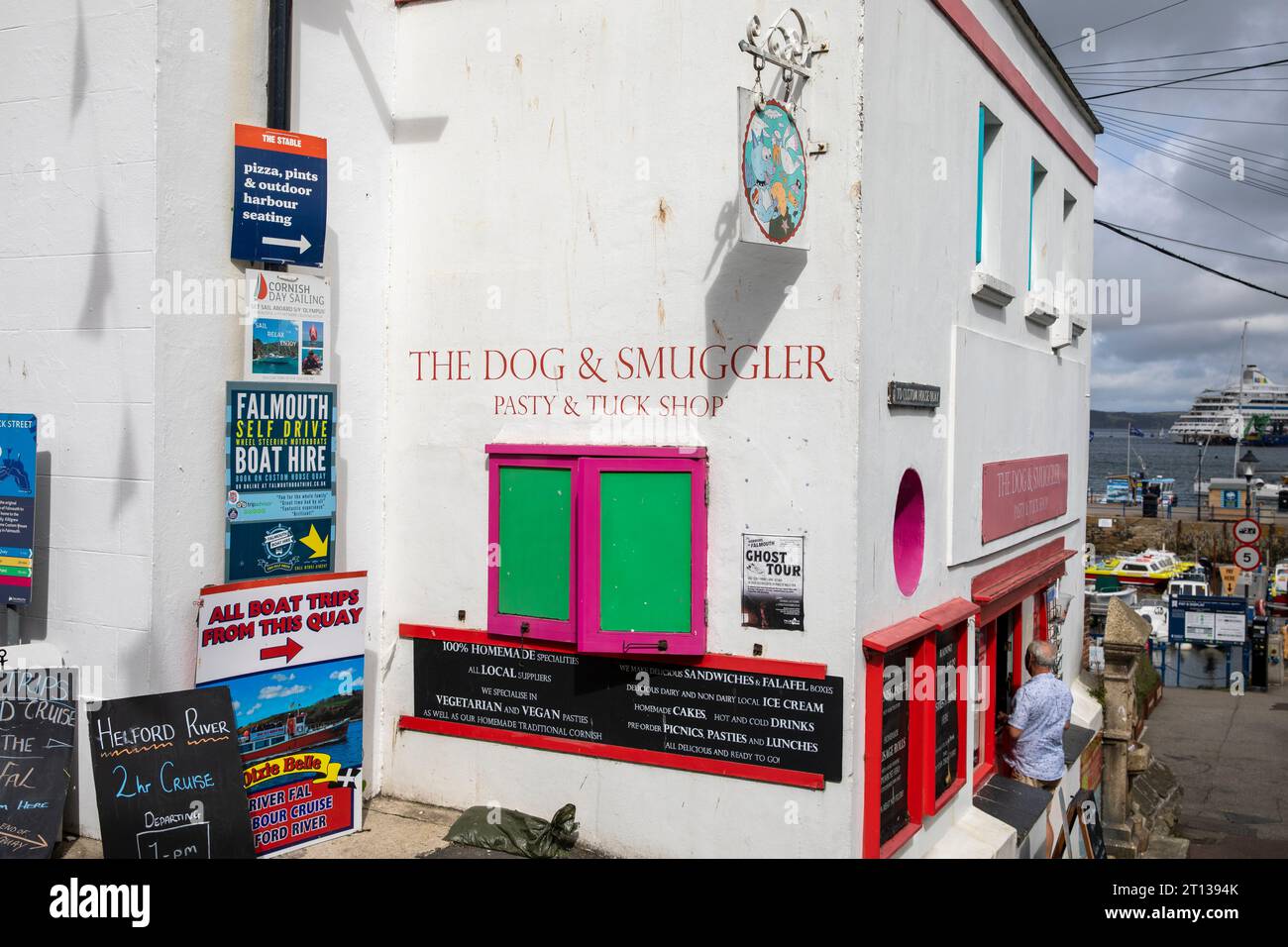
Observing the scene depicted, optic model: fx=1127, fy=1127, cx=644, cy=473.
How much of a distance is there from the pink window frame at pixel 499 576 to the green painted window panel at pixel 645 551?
200mm

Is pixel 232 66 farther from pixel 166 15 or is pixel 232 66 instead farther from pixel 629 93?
pixel 629 93

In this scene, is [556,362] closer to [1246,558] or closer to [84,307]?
[84,307]

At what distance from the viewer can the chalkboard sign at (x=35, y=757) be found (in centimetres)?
652

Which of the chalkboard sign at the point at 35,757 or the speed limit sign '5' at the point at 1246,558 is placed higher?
the chalkboard sign at the point at 35,757

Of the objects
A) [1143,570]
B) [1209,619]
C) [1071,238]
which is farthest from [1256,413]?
[1071,238]

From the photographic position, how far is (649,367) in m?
7.25

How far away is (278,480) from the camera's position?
7016 millimetres

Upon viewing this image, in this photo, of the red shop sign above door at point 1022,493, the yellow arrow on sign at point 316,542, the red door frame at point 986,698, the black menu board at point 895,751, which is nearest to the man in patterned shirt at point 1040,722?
the red door frame at point 986,698

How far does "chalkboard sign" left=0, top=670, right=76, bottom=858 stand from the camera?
6.52m

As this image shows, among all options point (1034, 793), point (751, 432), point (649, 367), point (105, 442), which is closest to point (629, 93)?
point (649, 367)

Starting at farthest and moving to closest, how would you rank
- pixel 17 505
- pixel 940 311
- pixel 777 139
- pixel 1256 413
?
pixel 1256 413, pixel 940 311, pixel 17 505, pixel 777 139

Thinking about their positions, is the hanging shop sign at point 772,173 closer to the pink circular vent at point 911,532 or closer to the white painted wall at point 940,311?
the white painted wall at point 940,311

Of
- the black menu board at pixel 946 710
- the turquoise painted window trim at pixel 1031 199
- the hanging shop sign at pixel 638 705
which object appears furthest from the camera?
the turquoise painted window trim at pixel 1031 199

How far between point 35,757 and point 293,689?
150 centimetres
